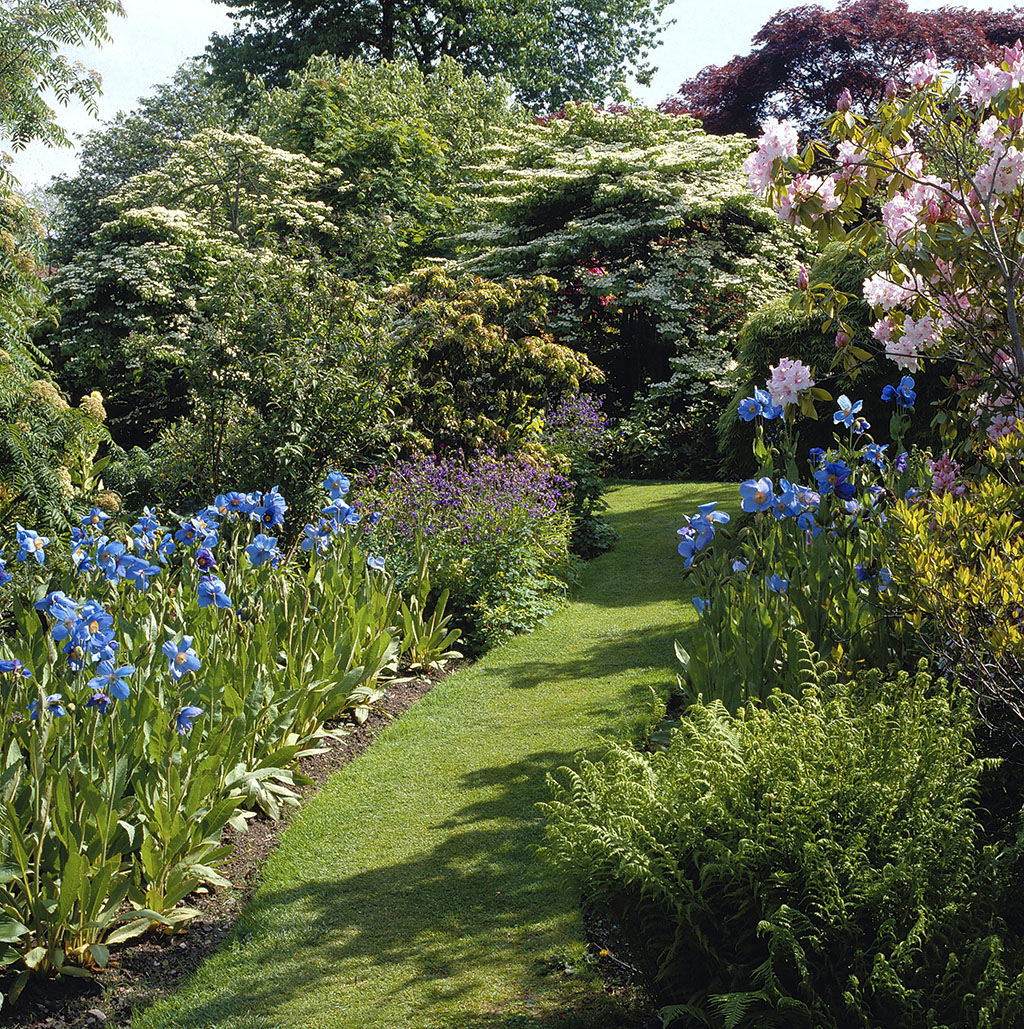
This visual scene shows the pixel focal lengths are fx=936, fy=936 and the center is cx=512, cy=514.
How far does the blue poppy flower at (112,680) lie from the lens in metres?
2.98

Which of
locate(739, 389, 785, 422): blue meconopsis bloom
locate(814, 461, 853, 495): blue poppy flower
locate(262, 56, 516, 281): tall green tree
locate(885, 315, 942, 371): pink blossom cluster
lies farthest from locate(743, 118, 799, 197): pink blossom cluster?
locate(262, 56, 516, 281): tall green tree

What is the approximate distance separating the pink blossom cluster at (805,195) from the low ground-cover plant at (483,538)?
10.3 ft

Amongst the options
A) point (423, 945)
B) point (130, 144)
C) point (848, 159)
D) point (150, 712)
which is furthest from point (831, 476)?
point (130, 144)

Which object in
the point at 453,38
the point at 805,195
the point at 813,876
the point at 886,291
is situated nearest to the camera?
the point at 813,876

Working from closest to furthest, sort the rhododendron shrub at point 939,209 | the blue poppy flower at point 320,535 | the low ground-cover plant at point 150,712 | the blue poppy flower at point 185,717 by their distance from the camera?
1. the low ground-cover plant at point 150,712
2. the blue poppy flower at point 185,717
3. the rhododendron shrub at point 939,209
4. the blue poppy flower at point 320,535

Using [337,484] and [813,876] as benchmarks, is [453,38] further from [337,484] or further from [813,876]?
[813,876]

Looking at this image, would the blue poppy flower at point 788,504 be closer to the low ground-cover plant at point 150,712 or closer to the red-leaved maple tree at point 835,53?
the low ground-cover plant at point 150,712

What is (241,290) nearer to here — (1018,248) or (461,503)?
(461,503)

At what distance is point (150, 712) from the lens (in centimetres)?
337

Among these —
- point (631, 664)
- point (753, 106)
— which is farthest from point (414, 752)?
point (753, 106)

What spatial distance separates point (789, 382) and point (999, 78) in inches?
52.6

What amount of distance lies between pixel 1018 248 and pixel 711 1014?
3.01 m

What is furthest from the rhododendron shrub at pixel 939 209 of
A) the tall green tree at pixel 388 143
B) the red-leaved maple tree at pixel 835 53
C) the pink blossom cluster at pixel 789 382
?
the red-leaved maple tree at pixel 835 53

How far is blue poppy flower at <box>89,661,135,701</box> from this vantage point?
2.98 metres
